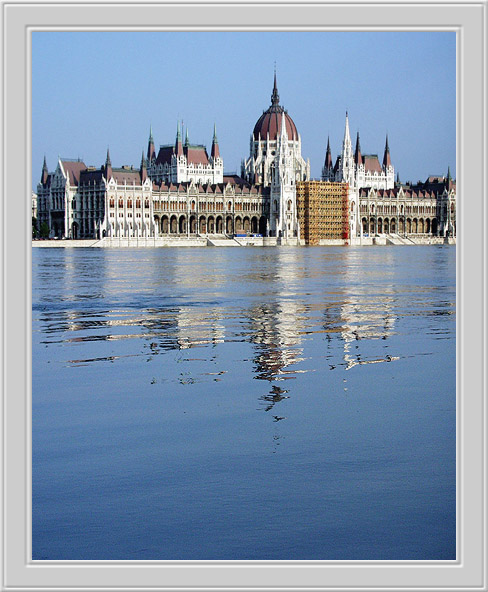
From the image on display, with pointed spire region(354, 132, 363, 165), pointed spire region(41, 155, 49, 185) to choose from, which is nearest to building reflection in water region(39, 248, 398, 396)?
pointed spire region(41, 155, 49, 185)

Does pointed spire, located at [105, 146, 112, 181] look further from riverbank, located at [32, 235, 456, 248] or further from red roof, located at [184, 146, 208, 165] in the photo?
red roof, located at [184, 146, 208, 165]

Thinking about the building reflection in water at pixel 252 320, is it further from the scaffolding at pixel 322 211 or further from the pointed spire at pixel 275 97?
the pointed spire at pixel 275 97

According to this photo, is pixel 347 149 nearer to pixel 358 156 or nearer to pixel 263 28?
pixel 358 156

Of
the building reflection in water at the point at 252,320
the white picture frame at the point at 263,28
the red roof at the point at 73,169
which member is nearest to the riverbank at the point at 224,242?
the red roof at the point at 73,169
